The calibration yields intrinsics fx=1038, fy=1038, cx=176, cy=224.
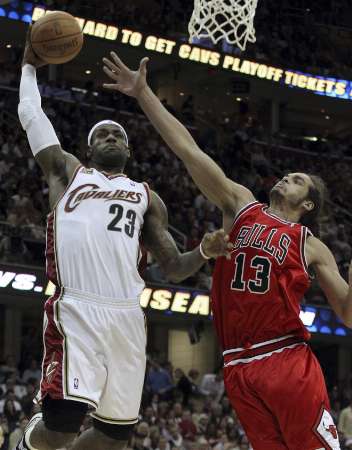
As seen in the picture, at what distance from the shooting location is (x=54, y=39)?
6234mm

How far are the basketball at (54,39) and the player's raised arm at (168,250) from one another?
1.06 metres

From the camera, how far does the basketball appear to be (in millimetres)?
6215

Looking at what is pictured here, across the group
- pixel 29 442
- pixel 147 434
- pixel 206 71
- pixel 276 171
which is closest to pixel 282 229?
pixel 29 442

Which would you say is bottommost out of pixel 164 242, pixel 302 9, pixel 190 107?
pixel 164 242

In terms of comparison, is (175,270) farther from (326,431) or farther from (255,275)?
(326,431)

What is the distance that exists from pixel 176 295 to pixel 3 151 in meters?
4.29

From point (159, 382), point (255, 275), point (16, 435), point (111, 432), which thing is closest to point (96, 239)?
point (255, 275)

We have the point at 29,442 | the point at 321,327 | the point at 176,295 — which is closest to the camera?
the point at 29,442

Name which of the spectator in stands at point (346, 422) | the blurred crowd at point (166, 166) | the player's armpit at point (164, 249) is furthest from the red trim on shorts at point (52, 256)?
the spectator in stands at point (346, 422)

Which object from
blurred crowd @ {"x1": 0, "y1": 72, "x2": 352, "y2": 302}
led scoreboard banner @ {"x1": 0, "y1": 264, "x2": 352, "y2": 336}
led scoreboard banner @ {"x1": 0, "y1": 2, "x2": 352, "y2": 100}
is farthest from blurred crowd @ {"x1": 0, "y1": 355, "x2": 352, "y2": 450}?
led scoreboard banner @ {"x1": 0, "y1": 2, "x2": 352, "y2": 100}

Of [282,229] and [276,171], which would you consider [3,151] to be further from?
[282,229]

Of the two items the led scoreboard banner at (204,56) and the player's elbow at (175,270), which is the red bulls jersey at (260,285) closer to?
the player's elbow at (175,270)

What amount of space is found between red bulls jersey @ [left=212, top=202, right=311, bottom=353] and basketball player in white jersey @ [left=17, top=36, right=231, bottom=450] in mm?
220

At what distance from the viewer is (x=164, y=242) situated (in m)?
5.91
